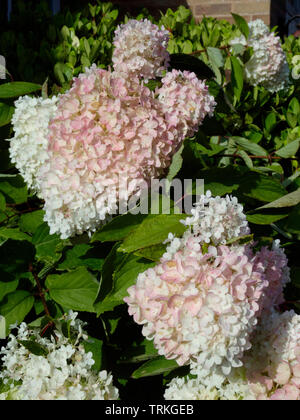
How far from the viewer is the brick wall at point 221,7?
4.32 meters

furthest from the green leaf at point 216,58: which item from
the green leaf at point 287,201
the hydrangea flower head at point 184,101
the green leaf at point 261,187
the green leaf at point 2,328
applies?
the green leaf at point 2,328

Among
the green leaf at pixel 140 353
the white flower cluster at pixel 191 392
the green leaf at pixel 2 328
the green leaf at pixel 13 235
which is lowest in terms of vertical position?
the green leaf at pixel 140 353

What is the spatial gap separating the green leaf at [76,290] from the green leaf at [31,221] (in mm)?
188

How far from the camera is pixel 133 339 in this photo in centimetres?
134

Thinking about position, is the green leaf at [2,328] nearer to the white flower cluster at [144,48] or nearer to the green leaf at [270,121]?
the white flower cluster at [144,48]

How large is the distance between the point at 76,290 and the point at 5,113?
0.60m

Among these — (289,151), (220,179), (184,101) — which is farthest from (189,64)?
(220,179)

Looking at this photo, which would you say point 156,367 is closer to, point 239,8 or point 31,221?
point 31,221

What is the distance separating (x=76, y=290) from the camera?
1248mm

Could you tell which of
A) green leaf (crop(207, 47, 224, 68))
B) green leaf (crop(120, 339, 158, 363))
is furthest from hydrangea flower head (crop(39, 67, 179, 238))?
green leaf (crop(207, 47, 224, 68))

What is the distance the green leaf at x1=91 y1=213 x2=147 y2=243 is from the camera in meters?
1.10

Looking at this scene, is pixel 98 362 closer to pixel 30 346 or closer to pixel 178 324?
pixel 30 346

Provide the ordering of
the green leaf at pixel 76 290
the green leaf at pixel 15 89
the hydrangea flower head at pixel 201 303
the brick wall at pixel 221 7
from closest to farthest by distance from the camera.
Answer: the hydrangea flower head at pixel 201 303 < the green leaf at pixel 76 290 < the green leaf at pixel 15 89 < the brick wall at pixel 221 7

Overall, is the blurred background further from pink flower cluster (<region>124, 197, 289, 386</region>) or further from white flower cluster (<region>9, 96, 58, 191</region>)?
pink flower cluster (<region>124, 197, 289, 386</region>)
